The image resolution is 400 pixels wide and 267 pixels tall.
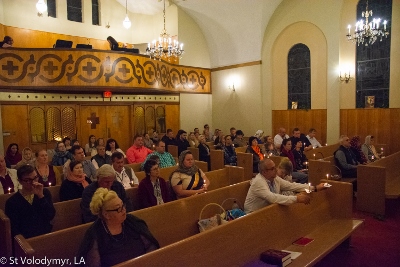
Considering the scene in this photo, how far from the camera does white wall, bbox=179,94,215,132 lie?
39.8 ft

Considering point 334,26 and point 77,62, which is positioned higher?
point 334,26

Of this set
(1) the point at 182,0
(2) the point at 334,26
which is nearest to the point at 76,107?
(1) the point at 182,0

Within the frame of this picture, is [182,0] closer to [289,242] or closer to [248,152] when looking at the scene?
[248,152]

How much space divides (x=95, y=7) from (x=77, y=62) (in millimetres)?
4561

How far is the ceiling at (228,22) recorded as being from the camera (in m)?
10.5

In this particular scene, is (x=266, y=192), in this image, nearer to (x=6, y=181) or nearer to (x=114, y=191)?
(x=114, y=191)

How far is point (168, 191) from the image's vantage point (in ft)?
13.4

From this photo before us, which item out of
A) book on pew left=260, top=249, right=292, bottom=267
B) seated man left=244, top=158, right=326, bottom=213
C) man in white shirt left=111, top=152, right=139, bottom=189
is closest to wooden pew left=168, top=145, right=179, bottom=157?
man in white shirt left=111, top=152, right=139, bottom=189

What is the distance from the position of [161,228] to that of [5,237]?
132 centimetres

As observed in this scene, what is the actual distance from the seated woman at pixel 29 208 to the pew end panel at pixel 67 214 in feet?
1.16

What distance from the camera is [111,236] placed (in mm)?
2330

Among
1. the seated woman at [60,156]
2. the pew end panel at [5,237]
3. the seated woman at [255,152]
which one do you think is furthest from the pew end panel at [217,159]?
the pew end panel at [5,237]

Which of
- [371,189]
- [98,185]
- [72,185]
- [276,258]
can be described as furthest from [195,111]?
[276,258]

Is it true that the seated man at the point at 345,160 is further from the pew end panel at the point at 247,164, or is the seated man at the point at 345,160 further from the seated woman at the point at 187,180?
the seated woman at the point at 187,180
